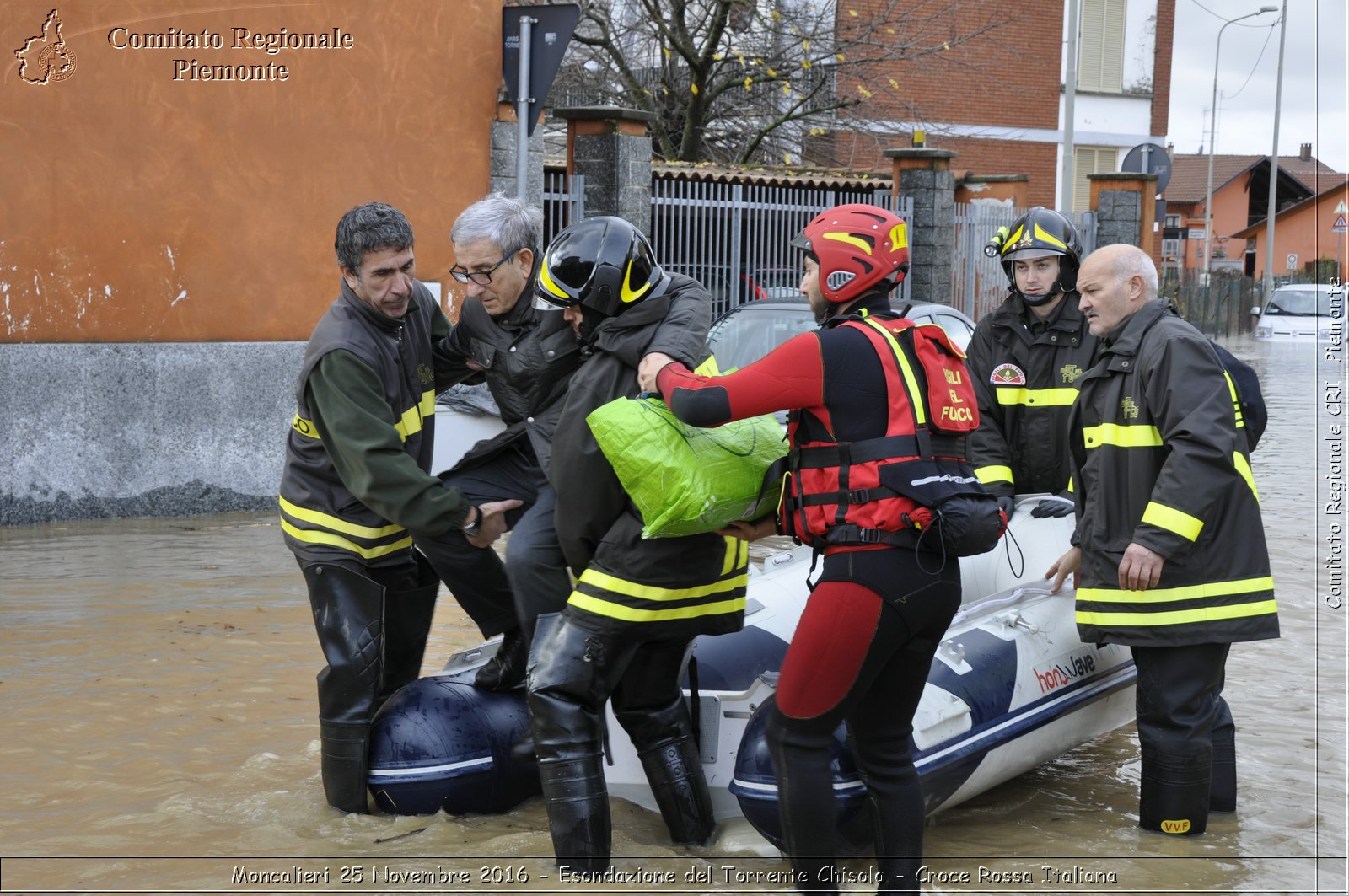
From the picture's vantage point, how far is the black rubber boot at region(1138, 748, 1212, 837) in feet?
14.7

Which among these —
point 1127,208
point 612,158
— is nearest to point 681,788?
point 612,158

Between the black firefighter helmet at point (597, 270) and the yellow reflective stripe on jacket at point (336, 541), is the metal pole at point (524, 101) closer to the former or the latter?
the yellow reflective stripe on jacket at point (336, 541)

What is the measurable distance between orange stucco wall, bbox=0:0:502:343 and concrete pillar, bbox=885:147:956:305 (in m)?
6.41

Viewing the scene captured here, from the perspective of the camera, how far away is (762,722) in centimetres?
426

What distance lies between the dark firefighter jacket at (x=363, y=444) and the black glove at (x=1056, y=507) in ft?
9.08

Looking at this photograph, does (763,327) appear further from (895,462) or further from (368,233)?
(895,462)

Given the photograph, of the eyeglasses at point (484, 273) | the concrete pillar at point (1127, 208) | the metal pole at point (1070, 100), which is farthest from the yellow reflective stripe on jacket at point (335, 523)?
the concrete pillar at point (1127, 208)

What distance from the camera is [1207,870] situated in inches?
173

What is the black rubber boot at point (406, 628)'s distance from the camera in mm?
4679

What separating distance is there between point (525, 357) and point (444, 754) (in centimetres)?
133

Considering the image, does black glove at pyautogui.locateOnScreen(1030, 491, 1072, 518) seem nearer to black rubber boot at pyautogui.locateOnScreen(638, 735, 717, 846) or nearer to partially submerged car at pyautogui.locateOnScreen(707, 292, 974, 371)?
black rubber boot at pyautogui.locateOnScreen(638, 735, 717, 846)

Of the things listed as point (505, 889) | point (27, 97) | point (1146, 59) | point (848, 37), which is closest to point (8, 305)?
point (27, 97)

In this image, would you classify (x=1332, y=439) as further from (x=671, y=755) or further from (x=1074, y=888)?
(x=671, y=755)

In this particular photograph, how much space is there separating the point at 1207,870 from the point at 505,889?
2218mm
